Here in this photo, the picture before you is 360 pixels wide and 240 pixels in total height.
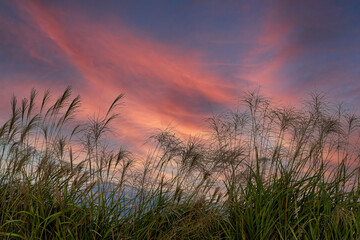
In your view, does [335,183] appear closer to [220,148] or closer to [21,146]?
[220,148]

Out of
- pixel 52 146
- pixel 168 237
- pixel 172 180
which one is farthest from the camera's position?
pixel 52 146

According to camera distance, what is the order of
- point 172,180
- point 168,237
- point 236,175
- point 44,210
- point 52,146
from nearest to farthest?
1. point 168,237
2. point 44,210
3. point 236,175
4. point 172,180
5. point 52,146

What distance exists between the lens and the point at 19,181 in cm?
496

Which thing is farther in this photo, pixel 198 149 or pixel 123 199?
pixel 198 149

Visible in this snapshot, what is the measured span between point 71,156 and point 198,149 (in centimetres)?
200

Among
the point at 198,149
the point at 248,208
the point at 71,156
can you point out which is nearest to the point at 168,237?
the point at 248,208

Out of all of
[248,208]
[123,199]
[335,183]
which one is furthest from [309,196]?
[123,199]

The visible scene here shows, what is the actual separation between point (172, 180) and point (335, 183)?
2.34 metres

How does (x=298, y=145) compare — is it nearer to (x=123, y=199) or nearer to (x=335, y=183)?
(x=335, y=183)

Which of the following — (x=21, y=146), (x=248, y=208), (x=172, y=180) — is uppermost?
(x=21, y=146)

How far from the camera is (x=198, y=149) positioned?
5.31 m

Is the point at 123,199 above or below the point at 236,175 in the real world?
below

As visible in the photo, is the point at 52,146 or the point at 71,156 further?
the point at 52,146

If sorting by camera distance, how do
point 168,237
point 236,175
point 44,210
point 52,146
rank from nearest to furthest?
1. point 168,237
2. point 44,210
3. point 236,175
4. point 52,146
